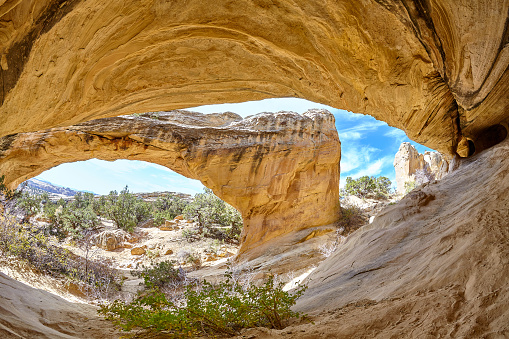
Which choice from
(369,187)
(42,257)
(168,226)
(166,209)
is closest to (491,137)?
(42,257)

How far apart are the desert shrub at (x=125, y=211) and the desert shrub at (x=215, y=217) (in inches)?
194

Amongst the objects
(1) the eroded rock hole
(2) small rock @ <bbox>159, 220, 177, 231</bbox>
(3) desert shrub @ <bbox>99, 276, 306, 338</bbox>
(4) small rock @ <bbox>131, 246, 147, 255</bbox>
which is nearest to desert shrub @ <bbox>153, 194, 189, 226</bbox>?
(2) small rock @ <bbox>159, 220, 177, 231</bbox>

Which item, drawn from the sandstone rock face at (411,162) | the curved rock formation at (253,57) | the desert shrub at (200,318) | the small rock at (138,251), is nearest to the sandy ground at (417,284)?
the desert shrub at (200,318)

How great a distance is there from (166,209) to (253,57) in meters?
27.7

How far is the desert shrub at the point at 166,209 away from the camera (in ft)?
81.7

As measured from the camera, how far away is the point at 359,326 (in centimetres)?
280

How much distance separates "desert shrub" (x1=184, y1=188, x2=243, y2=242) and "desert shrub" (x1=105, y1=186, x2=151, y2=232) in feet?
16.2

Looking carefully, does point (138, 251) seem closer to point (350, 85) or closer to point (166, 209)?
point (166, 209)

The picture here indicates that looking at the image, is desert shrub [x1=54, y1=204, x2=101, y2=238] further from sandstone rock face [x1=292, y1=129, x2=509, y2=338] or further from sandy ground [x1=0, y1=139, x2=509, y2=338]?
sandstone rock face [x1=292, y1=129, x2=509, y2=338]

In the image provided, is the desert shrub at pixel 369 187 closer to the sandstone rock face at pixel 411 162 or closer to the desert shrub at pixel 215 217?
the desert shrub at pixel 215 217

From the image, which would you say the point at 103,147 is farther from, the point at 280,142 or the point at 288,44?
the point at 288,44

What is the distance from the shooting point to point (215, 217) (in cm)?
2230

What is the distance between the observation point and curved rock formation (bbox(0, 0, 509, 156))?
3553mm

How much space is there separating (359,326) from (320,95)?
5.45m
